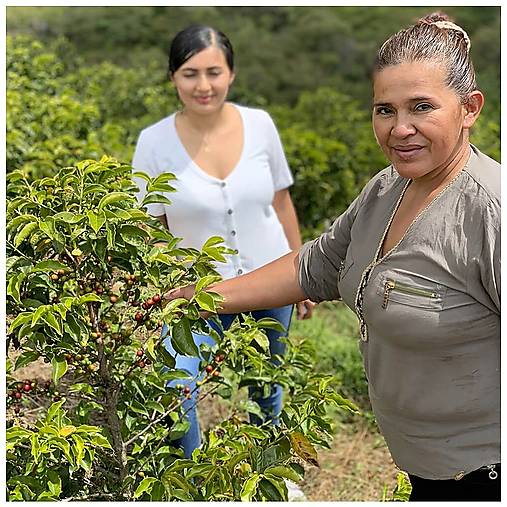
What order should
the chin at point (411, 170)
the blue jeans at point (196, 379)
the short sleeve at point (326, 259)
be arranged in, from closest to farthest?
the chin at point (411, 170) < the short sleeve at point (326, 259) < the blue jeans at point (196, 379)

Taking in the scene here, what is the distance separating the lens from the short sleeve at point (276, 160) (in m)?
3.15

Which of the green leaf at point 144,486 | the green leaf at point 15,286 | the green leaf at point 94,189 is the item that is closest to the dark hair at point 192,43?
the green leaf at point 94,189

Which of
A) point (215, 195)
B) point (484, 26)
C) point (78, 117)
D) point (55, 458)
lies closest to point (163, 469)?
point (55, 458)

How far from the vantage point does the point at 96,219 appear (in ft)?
6.59

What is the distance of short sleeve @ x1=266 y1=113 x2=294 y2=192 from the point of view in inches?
124

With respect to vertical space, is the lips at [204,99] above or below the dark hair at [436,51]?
above

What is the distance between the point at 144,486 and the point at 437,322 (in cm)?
78

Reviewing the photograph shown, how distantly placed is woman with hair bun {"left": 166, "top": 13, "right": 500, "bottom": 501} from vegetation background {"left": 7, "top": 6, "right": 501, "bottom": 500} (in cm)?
147

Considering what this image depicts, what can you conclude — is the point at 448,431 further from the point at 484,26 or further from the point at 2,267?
the point at 484,26

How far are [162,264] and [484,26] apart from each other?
43.1 ft

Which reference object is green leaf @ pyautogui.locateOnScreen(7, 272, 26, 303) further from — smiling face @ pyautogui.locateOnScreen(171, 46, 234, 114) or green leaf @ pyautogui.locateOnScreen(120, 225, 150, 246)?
smiling face @ pyautogui.locateOnScreen(171, 46, 234, 114)

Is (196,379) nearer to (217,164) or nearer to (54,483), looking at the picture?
(54,483)

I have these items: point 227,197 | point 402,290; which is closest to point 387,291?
point 402,290

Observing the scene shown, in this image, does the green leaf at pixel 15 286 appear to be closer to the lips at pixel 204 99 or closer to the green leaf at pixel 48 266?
the green leaf at pixel 48 266
